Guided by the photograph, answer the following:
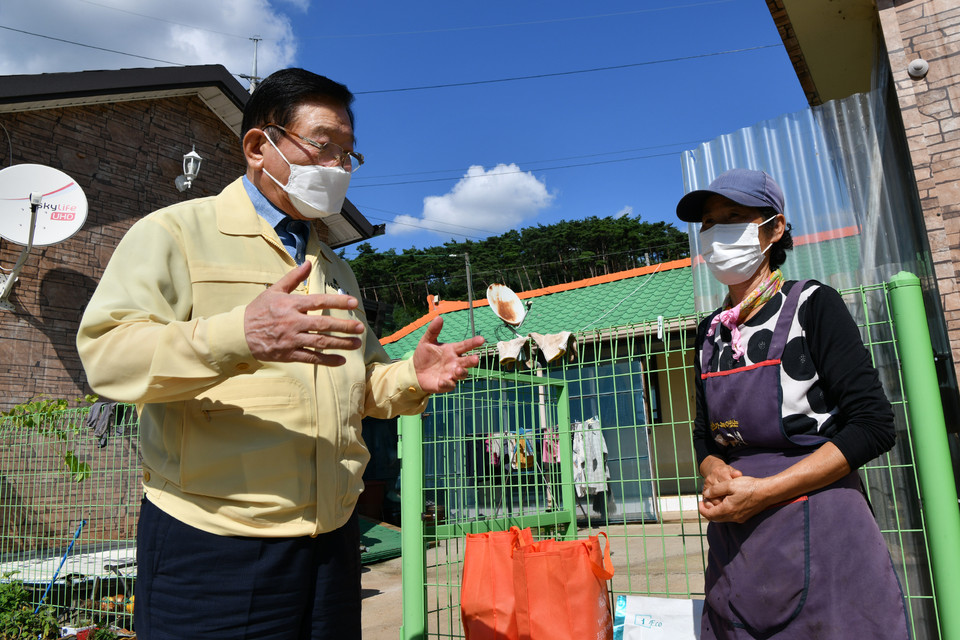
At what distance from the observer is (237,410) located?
1.50 m

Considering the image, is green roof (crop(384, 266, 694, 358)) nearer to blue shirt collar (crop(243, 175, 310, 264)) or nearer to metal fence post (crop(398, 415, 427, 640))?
metal fence post (crop(398, 415, 427, 640))

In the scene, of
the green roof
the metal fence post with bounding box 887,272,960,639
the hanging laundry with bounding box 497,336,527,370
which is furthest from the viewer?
the green roof

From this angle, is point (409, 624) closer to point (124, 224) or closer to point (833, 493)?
point (833, 493)

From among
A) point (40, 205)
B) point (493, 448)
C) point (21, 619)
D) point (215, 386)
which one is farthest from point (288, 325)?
point (40, 205)

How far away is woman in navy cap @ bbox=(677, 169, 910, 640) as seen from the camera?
1620 millimetres

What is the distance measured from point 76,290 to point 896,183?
9737mm

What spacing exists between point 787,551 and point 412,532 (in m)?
2.23

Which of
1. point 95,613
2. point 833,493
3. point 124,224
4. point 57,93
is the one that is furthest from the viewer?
point 124,224

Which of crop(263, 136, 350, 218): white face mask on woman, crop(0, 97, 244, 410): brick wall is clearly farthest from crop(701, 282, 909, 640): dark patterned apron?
crop(0, 97, 244, 410): brick wall

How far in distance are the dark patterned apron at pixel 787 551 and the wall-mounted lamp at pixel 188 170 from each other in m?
10.3

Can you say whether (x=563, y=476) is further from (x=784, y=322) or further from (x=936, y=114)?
(x=936, y=114)

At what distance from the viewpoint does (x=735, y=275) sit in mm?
2074

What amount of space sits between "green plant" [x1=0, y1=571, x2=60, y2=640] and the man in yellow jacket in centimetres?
492

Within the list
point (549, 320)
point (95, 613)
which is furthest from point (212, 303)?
point (549, 320)
